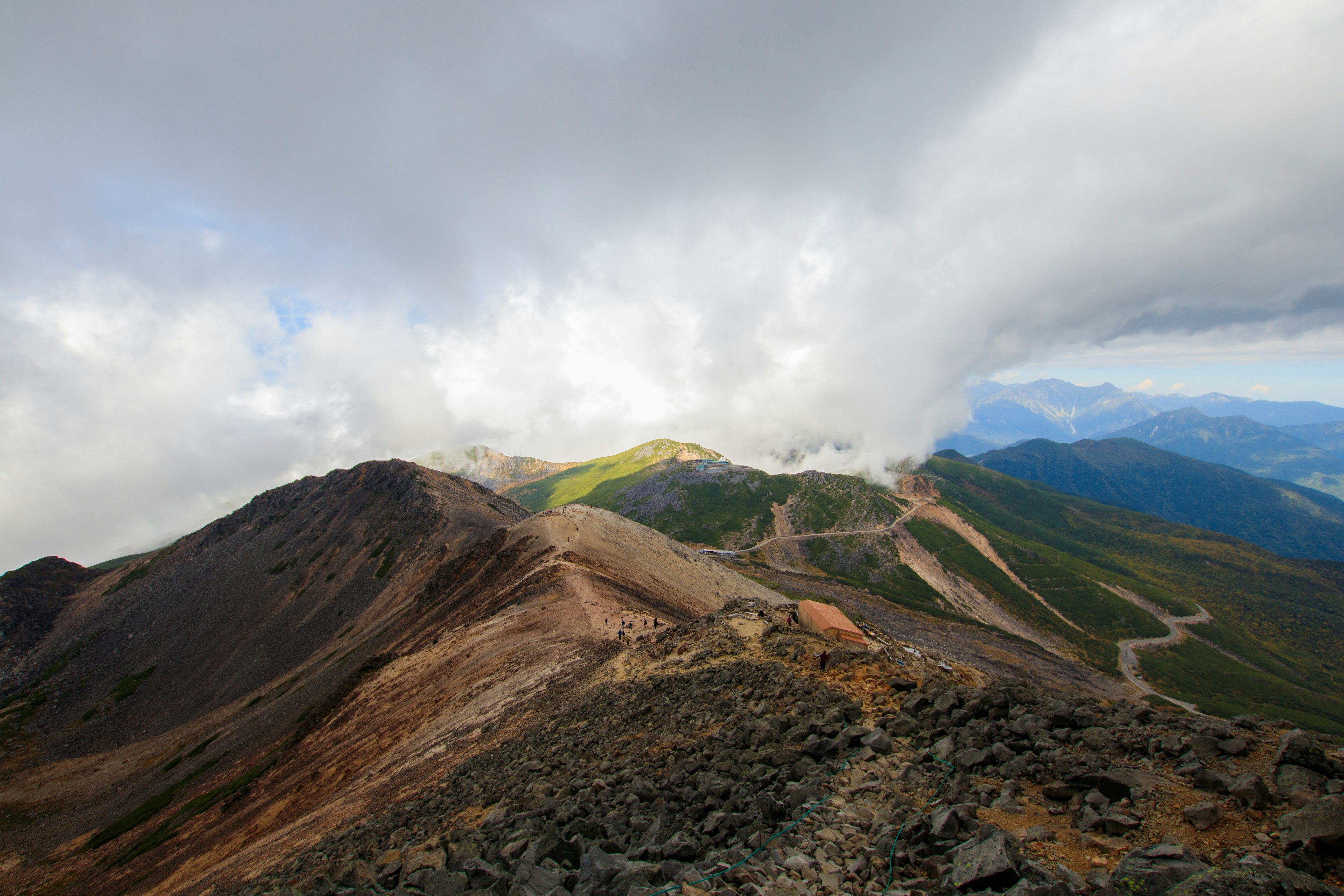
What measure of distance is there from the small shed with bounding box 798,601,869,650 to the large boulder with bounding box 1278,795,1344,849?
20.8m

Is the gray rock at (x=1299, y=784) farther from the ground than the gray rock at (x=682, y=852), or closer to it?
farther from the ground

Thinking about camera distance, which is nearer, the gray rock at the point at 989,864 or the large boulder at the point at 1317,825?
the large boulder at the point at 1317,825

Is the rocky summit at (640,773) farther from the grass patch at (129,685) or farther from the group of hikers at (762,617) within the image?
the grass patch at (129,685)

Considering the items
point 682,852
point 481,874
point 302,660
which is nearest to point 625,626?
point 481,874

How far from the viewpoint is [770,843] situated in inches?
478

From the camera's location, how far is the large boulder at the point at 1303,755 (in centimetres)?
999

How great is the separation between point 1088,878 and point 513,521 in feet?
490

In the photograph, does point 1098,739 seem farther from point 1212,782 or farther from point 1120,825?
point 1120,825

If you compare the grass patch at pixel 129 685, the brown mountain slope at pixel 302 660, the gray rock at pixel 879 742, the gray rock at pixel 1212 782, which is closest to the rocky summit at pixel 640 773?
the gray rock at pixel 1212 782

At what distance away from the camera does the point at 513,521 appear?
147750 mm

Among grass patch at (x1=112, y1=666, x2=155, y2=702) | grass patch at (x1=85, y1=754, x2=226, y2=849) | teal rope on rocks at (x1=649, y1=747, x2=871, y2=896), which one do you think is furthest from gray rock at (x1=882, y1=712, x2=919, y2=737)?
grass patch at (x1=112, y1=666, x2=155, y2=702)

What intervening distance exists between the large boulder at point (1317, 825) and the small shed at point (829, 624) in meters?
20.8

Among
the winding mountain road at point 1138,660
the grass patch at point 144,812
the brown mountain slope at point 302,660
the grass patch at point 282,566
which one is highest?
the grass patch at point 282,566

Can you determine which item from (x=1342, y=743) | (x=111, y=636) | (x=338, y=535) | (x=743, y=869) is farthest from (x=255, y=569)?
(x=1342, y=743)
